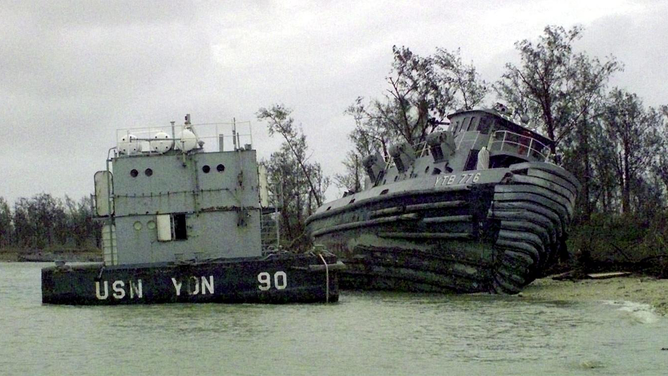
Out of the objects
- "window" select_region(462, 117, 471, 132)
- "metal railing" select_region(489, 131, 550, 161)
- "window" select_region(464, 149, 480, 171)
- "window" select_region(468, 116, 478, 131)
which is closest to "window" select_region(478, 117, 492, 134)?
"window" select_region(468, 116, 478, 131)

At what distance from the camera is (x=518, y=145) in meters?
28.6

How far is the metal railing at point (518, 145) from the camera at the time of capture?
28.1 m

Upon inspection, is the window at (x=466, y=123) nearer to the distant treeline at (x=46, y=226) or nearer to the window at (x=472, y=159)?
the window at (x=472, y=159)

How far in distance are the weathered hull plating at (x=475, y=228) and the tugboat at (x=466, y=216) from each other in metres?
0.02

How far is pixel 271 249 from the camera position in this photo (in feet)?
89.9

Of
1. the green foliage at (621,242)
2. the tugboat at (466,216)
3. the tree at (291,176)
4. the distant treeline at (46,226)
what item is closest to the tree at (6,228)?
the distant treeline at (46,226)

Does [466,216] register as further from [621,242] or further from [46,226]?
[46,226]

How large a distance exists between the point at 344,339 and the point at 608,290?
10.5m

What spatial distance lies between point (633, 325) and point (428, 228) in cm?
890

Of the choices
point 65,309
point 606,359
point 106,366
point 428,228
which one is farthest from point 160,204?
point 606,359

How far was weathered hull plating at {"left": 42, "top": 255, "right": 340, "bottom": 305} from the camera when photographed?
77.5 feet

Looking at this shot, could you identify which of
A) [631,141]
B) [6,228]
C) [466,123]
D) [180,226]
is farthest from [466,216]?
[6,228]

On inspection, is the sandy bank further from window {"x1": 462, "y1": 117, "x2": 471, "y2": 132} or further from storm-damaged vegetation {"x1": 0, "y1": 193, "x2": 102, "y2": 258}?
storm-damaged vegetation {"x1": 0, "y1": 193, "x2": 102, "y2": 258}

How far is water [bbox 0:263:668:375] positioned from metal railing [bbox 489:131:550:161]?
5.12 m
